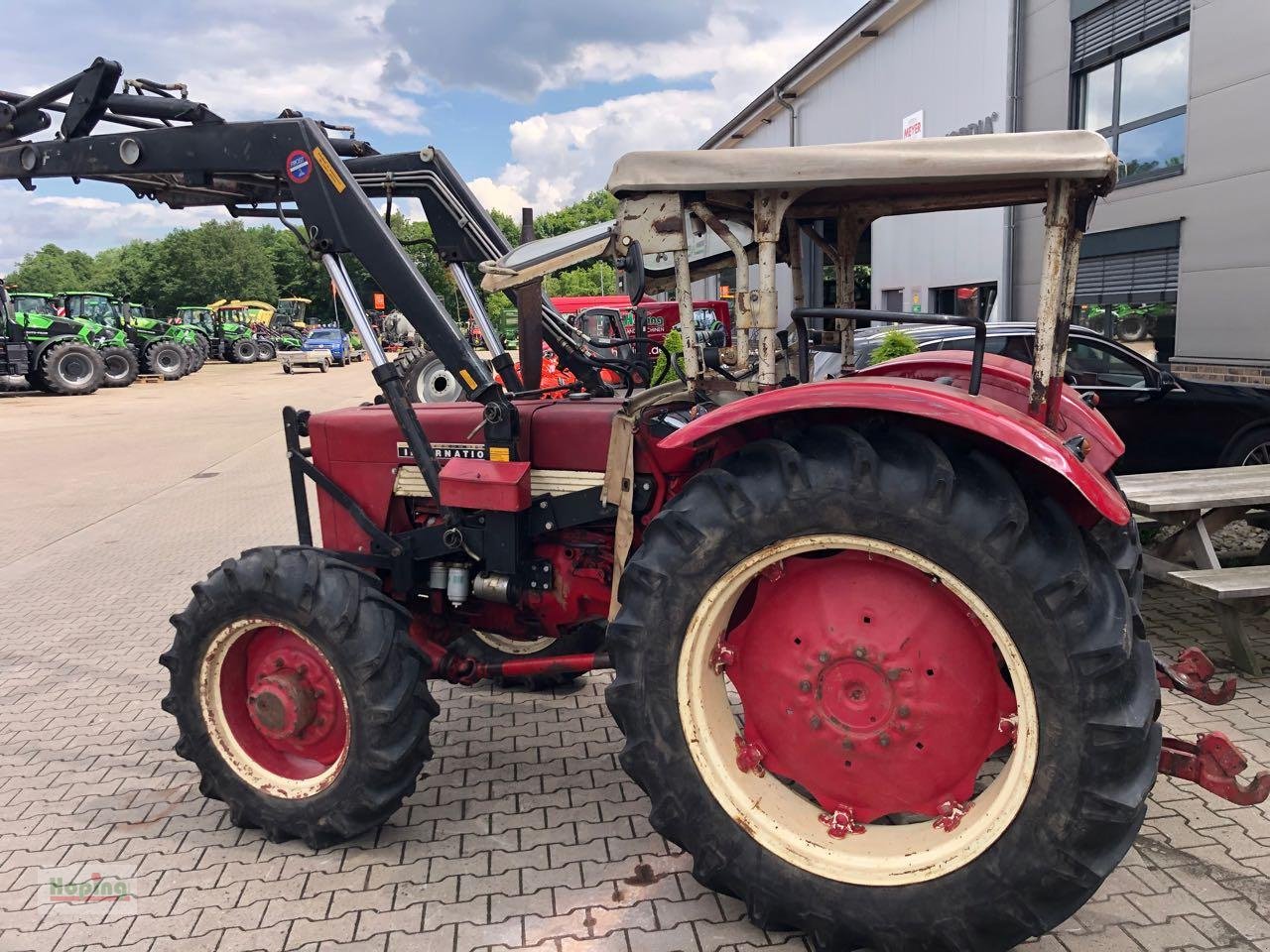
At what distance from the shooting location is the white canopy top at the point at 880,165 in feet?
7.31

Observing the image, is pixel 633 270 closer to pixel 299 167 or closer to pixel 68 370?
pixel 299 167

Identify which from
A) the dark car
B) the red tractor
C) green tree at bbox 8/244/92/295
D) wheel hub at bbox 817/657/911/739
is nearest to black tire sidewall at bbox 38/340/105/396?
the dark car

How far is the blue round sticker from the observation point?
3.08 meters

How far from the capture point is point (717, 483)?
236 cm

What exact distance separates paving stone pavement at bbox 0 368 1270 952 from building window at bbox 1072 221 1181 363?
701 centimetres

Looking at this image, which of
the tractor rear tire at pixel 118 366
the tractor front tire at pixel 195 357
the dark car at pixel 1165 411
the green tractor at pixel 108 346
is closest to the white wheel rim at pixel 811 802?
the dark car at pixel 1165 411

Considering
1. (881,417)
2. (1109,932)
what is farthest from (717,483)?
(1109,932)

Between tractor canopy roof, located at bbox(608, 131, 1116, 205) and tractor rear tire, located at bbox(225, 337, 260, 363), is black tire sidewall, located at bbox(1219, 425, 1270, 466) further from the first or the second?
tractor rear tire, located at bbox(225, 337, 260, 363)

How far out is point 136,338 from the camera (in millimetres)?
27453

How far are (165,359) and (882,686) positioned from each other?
2957 cm

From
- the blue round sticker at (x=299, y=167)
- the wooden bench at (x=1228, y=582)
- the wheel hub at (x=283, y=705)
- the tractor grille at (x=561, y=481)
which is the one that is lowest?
the wooden bench at (x=1228, y=582)

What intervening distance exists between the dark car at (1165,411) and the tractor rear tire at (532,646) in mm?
4139

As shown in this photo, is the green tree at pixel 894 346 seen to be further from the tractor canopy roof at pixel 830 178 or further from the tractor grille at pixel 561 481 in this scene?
the tractor grille at pixel 561 481

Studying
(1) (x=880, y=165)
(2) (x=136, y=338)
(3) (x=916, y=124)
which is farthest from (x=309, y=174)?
(2) (x=136, y=338)
